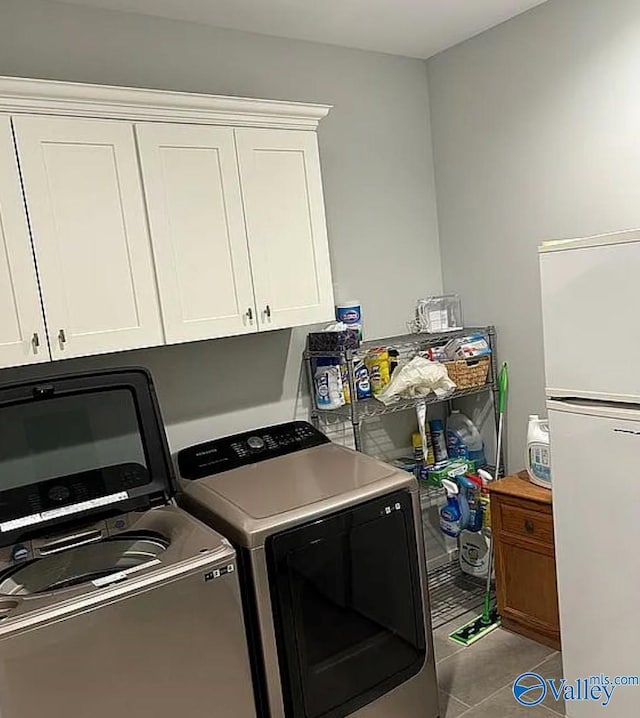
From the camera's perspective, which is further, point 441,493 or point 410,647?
point 441,493

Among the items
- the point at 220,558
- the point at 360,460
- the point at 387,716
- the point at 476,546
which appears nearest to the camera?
the point at 220,558

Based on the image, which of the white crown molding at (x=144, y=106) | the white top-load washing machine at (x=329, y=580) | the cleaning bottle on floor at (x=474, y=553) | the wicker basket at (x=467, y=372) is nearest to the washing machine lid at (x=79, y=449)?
the white top-load washing machine at (x=329, y=580)

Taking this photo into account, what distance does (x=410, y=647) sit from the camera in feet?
7.33

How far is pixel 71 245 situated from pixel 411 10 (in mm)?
1608

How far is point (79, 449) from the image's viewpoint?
7.22 ft

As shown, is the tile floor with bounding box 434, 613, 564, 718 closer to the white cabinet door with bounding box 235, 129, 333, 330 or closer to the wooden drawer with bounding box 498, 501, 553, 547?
the wooden drawer with bounding box 498, 501, 553, 547

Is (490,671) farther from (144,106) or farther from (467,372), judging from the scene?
(144,106)

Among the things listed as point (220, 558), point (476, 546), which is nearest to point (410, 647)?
point (220, 558)

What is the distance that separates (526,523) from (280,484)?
109 cm

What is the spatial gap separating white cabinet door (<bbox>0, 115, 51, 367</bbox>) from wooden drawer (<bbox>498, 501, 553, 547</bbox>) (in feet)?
6.25

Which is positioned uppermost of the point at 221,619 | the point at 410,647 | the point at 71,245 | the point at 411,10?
the point at 411,10

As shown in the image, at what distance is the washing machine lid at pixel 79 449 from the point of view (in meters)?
1.97

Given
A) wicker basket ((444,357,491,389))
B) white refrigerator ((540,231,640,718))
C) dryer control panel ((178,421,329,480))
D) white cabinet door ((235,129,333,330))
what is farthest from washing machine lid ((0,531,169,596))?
wicker basket ((444,357,491,389))

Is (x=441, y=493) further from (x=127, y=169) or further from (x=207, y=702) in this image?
(x=127, y=169)
